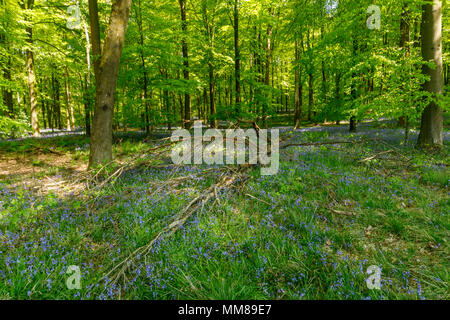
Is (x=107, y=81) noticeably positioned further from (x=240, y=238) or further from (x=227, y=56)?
(x=227, y=56)

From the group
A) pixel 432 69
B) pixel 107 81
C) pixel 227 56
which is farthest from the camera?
pixel 227 56

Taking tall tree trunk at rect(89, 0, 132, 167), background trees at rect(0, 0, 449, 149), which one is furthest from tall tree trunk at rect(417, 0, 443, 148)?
tall tree trunk at rect(89, 0, 132, 167)

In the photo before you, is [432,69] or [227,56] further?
[227,56]

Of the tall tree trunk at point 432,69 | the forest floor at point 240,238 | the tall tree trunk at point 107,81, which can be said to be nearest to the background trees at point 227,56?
the tall tree trunk at point 432,69

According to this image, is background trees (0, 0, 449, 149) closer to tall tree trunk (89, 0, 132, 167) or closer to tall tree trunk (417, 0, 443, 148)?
tall tree trunk (417, 0, 443, 148)

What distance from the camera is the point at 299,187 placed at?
14.1 ft

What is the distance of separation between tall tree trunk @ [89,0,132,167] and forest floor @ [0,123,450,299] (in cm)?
139

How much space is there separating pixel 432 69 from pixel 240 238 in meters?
8.02

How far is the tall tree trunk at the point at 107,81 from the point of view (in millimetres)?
5652

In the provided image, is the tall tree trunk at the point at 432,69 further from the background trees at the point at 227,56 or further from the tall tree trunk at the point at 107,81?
the tall tree trunk at the point at 107,81

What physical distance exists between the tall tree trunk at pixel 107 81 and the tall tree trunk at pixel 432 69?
8935 millimetres

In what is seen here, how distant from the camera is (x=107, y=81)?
5809mm

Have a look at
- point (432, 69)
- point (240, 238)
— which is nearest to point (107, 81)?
point (240, 238)
